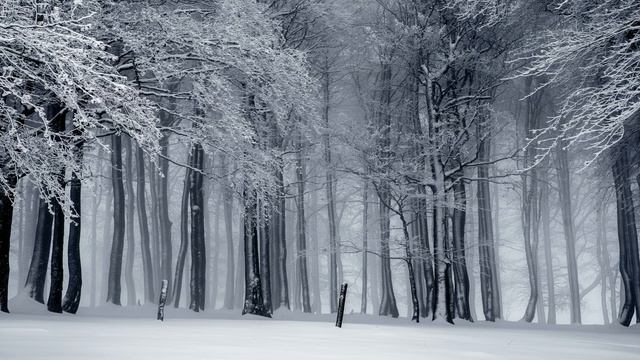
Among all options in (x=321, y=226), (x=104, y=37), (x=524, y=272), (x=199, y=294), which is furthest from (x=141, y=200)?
(x=524, y=272)

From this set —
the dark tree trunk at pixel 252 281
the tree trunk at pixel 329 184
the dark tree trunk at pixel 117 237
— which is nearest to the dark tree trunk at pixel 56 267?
the dark tree trunk at pixel 252 281

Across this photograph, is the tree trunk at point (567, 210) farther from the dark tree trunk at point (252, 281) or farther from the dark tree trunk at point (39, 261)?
the dark tree trunk at point (39, 261)

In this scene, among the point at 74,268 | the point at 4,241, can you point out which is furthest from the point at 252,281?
the point at 4,241

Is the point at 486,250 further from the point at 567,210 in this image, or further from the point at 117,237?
the point at 117,237

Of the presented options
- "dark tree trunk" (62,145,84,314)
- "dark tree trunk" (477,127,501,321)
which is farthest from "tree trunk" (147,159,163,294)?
"dark tree trunk" (477,127,501,321)

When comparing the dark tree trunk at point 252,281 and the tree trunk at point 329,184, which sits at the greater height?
the tree trunk at point 329,184

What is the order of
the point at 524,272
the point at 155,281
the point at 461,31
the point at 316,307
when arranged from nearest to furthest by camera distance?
1. the point at 461,31
2. the point at 155,281
3. the point at 316,307
4. the point at 524,272

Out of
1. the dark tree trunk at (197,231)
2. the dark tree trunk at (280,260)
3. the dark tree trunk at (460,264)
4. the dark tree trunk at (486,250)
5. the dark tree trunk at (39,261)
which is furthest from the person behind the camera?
the dark tree trunk at (486,250)

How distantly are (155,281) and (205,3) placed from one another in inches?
707

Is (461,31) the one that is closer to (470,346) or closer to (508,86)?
(508,86)

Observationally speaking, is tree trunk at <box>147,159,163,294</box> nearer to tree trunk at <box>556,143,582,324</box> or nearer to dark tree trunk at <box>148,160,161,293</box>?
dark tree trunk at <box>148,160,161,293</box>

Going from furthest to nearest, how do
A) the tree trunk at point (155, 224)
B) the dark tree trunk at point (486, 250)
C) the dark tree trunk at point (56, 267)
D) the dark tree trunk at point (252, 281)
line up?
1. the tree trunk at point (155, 224)
2. the dark tree trunk at point (486, 250)
3. the dark tree trunk at point (252, 281)
4. the dark tree trunk at point (56, 267)

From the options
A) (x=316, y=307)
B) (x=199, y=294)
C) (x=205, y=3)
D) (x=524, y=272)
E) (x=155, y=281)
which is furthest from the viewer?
(x=524, y=272)

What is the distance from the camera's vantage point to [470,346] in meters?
8.59
